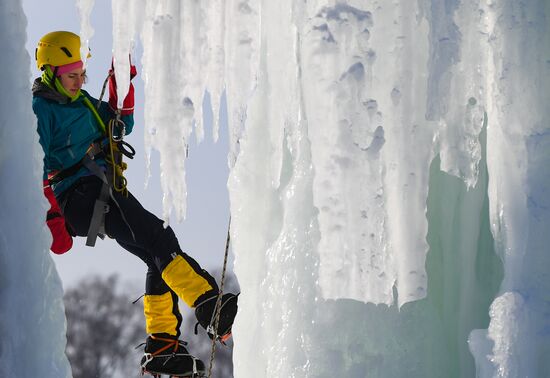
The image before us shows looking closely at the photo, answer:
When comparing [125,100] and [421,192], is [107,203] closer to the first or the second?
[125,100]

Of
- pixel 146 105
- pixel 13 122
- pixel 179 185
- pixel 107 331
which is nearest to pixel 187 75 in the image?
pixel 146 105

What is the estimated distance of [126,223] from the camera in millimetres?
4715

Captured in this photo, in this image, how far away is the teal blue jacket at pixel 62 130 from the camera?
15.2 ft

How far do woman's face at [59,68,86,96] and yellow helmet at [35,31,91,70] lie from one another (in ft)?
0.18

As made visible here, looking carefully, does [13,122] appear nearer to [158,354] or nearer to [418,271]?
[418,271]

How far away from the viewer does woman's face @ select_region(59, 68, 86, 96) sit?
4.79 m

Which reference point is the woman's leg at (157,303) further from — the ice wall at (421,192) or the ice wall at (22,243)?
the ice wall at (22,243)

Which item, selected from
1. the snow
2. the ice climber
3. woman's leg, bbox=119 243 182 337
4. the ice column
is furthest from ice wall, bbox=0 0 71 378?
woman's leg, bbox=119 243 182 337

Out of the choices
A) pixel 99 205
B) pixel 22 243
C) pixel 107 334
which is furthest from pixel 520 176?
pixel 107 334

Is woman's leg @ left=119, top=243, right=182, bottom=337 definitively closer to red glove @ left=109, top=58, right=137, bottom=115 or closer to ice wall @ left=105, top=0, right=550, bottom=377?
red glove @ left=109, top=58, right=137, bottom=115

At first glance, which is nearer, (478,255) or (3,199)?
(3,199)

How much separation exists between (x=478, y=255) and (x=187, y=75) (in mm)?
1570

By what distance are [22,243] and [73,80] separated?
6.70 feet

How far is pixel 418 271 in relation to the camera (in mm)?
3135
